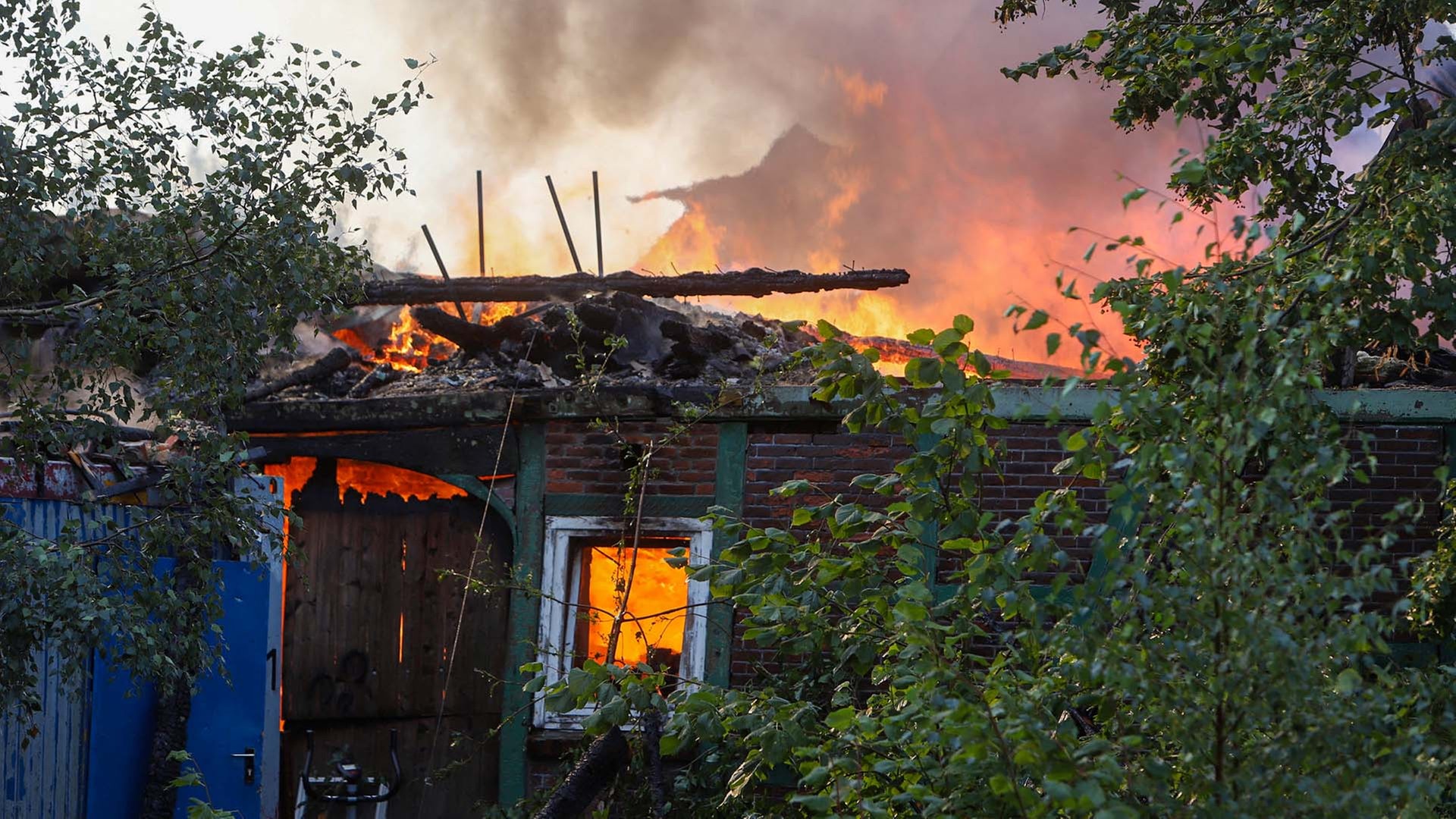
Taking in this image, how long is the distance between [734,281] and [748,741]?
7559 millimetres

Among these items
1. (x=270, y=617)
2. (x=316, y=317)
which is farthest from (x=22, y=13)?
(x=316, y=317)

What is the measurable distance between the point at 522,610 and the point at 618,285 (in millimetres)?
3835

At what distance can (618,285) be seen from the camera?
11078mm

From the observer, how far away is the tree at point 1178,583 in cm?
261

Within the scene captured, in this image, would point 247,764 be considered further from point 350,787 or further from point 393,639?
point 393,639

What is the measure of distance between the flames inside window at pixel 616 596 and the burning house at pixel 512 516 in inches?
0.8

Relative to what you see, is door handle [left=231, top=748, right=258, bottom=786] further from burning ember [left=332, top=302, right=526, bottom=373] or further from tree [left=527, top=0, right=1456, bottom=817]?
tree [left=527, top=0, right=1456, bottom=817]

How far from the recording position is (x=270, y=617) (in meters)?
8.04

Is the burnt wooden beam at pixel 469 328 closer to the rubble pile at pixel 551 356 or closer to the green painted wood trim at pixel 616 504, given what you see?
the rubble pile at pixel 551 356

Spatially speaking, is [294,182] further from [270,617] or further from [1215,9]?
[1215,9]

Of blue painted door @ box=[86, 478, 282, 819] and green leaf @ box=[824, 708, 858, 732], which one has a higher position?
green leaf @ box=[824, 708, 858, 732]

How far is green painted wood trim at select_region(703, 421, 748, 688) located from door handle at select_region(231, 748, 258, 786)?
114 inches

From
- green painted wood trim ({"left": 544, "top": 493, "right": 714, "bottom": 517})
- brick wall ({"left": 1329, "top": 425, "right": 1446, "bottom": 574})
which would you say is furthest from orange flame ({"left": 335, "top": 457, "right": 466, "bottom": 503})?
brick wall ({"left": 1329, "top": 425, "right": 1446, "bottom": 574})

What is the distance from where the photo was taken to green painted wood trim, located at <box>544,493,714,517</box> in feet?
26.2
